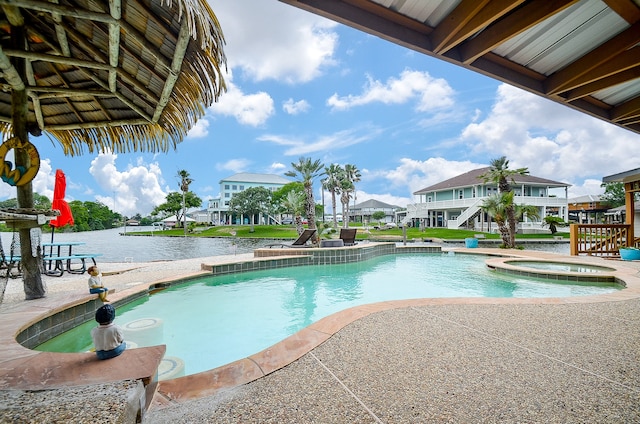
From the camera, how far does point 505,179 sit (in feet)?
64.5

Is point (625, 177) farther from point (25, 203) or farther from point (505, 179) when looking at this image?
Result: point (25, 203)

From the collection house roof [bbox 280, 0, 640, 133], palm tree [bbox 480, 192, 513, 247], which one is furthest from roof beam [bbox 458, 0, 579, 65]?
palm tree [bbox 480, 192, 513, 247]

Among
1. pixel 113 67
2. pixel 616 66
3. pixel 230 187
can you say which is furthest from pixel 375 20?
pixel 230 187

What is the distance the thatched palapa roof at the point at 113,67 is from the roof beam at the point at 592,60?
11.3 ft

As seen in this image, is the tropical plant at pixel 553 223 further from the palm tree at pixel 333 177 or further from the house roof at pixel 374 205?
the house roof at pixel 374 205

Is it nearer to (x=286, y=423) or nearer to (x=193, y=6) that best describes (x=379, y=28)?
(x=193, y=6)

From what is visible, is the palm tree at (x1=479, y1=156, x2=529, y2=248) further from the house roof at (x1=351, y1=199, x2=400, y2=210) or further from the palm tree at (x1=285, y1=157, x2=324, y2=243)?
the house roof at (x1=351, y1=199, x2=400, y2=210)

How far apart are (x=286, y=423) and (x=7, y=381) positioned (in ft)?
6.67

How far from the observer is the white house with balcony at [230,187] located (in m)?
70.2

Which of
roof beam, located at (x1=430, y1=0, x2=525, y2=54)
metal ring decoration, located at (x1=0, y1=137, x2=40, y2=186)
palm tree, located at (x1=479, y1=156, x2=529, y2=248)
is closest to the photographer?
roof beam, located at (x1=430, y1=0, x2=525, y2=54)

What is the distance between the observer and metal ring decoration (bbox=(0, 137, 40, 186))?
4328 millimetres

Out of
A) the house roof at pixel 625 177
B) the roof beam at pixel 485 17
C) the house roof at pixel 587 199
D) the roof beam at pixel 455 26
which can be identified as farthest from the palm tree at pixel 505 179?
the house roof at pixel 587 199

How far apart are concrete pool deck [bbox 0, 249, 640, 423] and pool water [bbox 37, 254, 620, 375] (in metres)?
1.57

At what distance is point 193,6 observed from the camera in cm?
289
